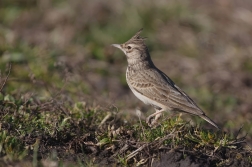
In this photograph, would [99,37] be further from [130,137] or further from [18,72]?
[130,137]

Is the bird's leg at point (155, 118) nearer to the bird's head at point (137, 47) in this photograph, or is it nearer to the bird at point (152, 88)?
the bird at point (152, 88)

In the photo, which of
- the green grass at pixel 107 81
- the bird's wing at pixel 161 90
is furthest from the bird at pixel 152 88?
the green grass at pixel 107 81

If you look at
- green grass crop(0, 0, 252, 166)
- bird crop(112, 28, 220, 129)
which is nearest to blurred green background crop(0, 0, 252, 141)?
green grass crop(0, 0, 252, 166)

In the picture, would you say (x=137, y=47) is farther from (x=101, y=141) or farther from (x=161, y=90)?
(x=101, y=141)

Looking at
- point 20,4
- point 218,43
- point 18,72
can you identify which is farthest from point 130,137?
point 20,4

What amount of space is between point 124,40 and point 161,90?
4676mm

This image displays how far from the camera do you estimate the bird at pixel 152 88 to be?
6.91 meters

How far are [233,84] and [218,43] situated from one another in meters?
1.94

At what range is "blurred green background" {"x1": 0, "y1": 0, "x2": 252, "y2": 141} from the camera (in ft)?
31.9

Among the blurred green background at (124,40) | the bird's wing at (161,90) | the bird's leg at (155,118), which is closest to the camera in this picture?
the bird's leg at (155,118)

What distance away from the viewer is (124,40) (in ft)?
38.7

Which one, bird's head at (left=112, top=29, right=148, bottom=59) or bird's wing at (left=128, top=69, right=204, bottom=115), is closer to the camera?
bird's wing at (left=128, top=69, right=204, bottom=115)

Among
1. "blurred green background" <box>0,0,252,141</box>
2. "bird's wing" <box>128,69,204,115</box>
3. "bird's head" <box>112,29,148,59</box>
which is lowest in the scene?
"blurred green background" <box>0,0,252,141</box>

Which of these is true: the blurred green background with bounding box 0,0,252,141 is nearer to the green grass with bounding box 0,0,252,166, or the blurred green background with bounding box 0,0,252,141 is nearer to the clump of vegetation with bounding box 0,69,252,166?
the green grass with bounding box 0,0,252,166
